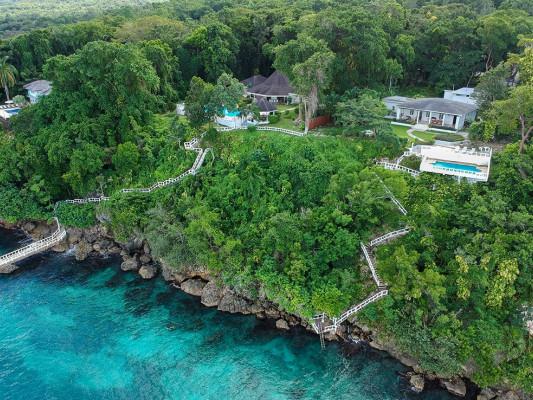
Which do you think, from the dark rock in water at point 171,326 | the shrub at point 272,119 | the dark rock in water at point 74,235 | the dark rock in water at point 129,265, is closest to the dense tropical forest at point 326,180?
the dark rock in water at point 74,235

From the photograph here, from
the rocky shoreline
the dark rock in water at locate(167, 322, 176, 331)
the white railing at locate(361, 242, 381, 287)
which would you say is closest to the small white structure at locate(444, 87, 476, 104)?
the white railing at locate(361, 242, 381, 287)

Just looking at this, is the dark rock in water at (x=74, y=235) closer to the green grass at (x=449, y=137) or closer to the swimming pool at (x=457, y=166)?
the swimming pool at (x=457, y=166)

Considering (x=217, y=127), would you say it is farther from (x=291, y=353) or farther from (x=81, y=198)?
(x=291, y=353)

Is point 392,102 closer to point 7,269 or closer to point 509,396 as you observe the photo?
point 509,396

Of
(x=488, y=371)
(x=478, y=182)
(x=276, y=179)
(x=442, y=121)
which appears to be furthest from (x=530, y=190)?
(x=276, y=179)

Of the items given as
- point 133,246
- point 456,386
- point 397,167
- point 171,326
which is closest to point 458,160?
point 397,167

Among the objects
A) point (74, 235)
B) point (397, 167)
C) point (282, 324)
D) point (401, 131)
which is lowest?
point (282, 324)
